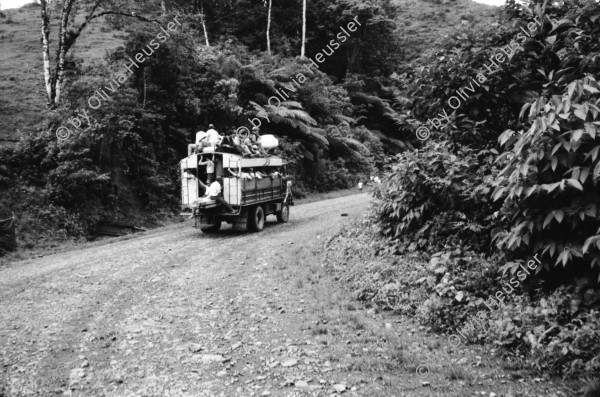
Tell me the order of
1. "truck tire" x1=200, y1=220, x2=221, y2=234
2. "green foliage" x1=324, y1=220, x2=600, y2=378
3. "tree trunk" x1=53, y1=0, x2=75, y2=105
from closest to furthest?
"green foliage" x1=324, y1=220, x2=600, y2=378, "truck tire" x1=200, y1=220, x2=221, y2=234, "tree trunk" x1=53, y1=0, x2=75, y2=105

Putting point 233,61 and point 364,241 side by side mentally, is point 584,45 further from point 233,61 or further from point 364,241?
point 233,61

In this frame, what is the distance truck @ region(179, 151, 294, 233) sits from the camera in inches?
535

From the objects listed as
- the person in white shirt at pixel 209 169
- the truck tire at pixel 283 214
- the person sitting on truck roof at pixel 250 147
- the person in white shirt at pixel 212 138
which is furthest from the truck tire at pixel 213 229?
the truck tire at pixel 283 214

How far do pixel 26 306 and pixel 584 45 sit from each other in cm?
967

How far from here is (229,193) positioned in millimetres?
13633

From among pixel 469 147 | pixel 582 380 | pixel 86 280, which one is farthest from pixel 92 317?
pixel 469 147

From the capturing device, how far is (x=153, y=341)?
241 inches

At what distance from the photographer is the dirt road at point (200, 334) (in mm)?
4898

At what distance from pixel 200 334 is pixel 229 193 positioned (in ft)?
24.9

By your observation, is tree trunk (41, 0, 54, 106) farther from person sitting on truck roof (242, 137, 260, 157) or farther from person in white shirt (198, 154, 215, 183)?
person sitting on truck roof (242, 137, 260, 157)

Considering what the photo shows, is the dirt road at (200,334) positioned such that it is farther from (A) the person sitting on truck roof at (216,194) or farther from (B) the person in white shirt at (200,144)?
(B) the person in white shirt at (200,144)

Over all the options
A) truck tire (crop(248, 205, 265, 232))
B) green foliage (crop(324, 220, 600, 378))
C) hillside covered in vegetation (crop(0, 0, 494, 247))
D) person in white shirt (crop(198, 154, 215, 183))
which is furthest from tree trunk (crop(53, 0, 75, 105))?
green foliage (crop(324, 220, 600, 378))

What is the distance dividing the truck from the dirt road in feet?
10.2

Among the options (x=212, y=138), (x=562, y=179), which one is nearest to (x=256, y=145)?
(x=212, y=138)
